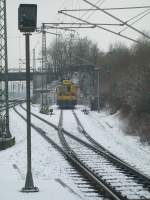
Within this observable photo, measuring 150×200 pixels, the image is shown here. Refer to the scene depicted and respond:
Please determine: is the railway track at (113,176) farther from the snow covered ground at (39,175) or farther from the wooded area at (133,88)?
the wooded area at (133,88)

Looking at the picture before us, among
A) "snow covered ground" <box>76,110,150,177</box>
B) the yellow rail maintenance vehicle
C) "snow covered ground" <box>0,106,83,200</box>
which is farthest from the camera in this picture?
the yellow rail maintenance vehicle

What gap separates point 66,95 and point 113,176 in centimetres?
5496

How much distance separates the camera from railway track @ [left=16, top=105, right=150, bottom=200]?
12.7 meters

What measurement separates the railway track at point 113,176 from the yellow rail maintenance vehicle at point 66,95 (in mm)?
47878

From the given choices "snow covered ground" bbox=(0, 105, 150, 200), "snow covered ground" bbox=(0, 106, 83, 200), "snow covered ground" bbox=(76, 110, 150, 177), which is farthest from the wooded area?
"snow covered ground" bbox=(0, 106, 83, 200)

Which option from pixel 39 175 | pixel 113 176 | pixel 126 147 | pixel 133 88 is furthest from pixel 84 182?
pixel 133 88

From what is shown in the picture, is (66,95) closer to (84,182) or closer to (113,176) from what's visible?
(113,176)

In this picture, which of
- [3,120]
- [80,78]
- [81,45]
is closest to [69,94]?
[80,78]

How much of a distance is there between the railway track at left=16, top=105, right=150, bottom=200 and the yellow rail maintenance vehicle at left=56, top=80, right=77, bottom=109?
1885 inches

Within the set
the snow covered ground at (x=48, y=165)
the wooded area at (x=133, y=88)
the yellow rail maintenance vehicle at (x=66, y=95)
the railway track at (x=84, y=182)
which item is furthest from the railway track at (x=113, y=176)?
the yellow rail maintenance vehicle at (x=66, y=95)

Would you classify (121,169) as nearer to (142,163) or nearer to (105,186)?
(142,163)

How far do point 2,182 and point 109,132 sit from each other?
19919 millimetres

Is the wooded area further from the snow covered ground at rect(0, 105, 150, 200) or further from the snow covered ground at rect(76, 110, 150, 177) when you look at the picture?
the snow covered ground at rect(0, 105, 150, 200)

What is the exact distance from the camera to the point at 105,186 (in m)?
13.3
